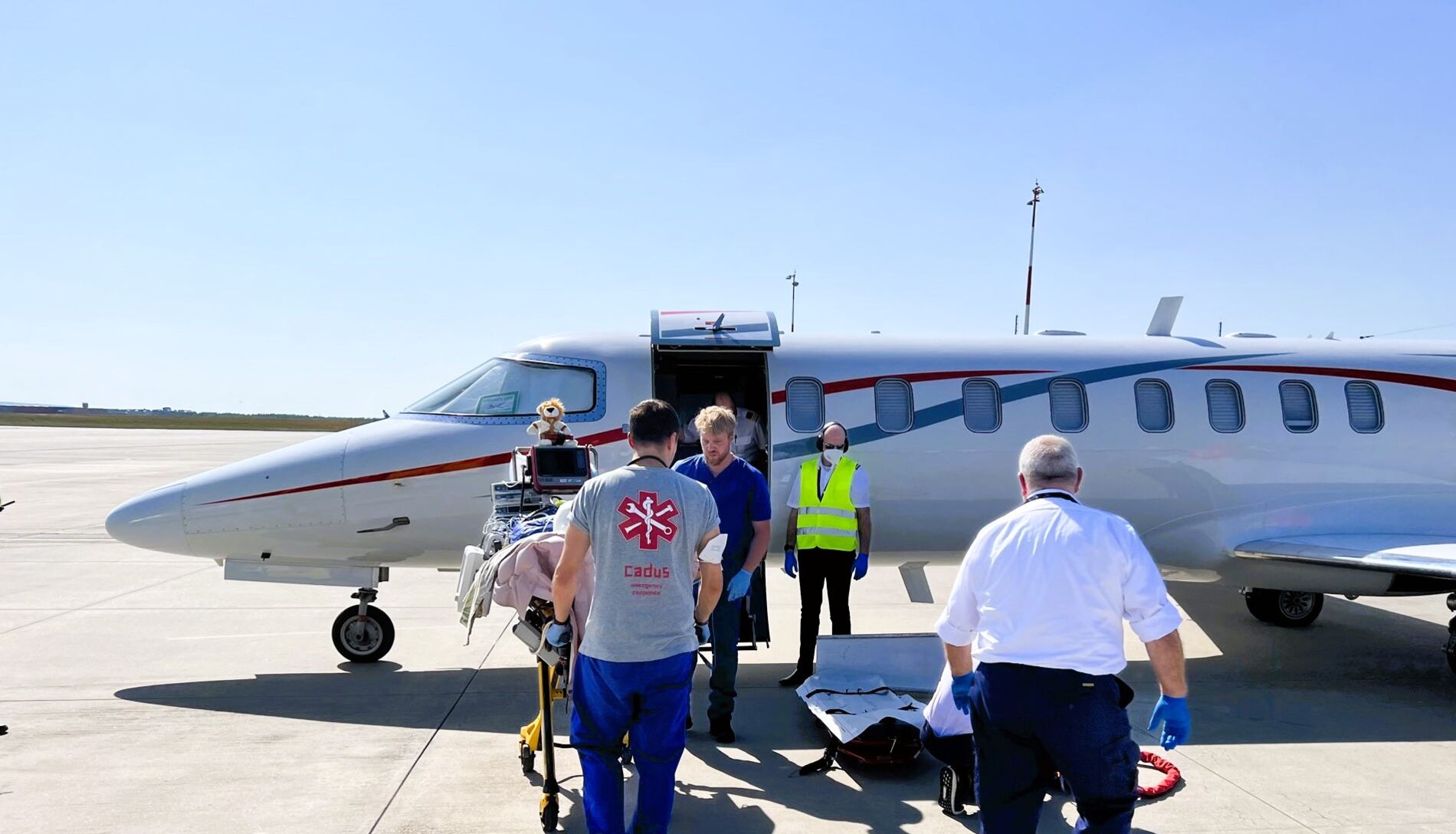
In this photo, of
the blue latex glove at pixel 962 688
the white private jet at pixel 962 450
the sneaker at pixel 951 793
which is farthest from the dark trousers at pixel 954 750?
the white private jet at pixel 962 450

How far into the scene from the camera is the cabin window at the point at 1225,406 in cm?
889

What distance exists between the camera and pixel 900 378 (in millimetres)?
8617

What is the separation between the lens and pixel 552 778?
15.6 ft

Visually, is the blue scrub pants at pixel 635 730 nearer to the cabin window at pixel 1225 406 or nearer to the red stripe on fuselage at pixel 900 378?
the red stripe on fuselage at pixel 900 378

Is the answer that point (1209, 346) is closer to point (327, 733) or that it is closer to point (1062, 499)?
point (1062, 499)

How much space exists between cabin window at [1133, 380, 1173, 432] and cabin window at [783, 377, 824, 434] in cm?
291

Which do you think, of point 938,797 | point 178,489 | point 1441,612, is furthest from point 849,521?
point 1441,612

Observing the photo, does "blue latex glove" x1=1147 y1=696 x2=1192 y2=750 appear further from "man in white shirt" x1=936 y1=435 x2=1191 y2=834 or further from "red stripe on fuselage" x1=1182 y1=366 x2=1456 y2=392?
"red stripe on fuselage" x1=1182 y1=366 x2=1456 y2=392

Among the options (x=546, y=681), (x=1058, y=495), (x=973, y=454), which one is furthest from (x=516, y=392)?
(x=1058, y=495)

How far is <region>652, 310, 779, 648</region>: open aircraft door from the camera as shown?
7203 mm

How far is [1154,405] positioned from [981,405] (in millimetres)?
1638

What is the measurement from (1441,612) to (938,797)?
974 centimetres

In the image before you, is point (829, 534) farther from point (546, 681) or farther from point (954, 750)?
point (546, 681)

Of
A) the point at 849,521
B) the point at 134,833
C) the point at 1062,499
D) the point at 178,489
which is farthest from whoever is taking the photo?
the point at 178,489
